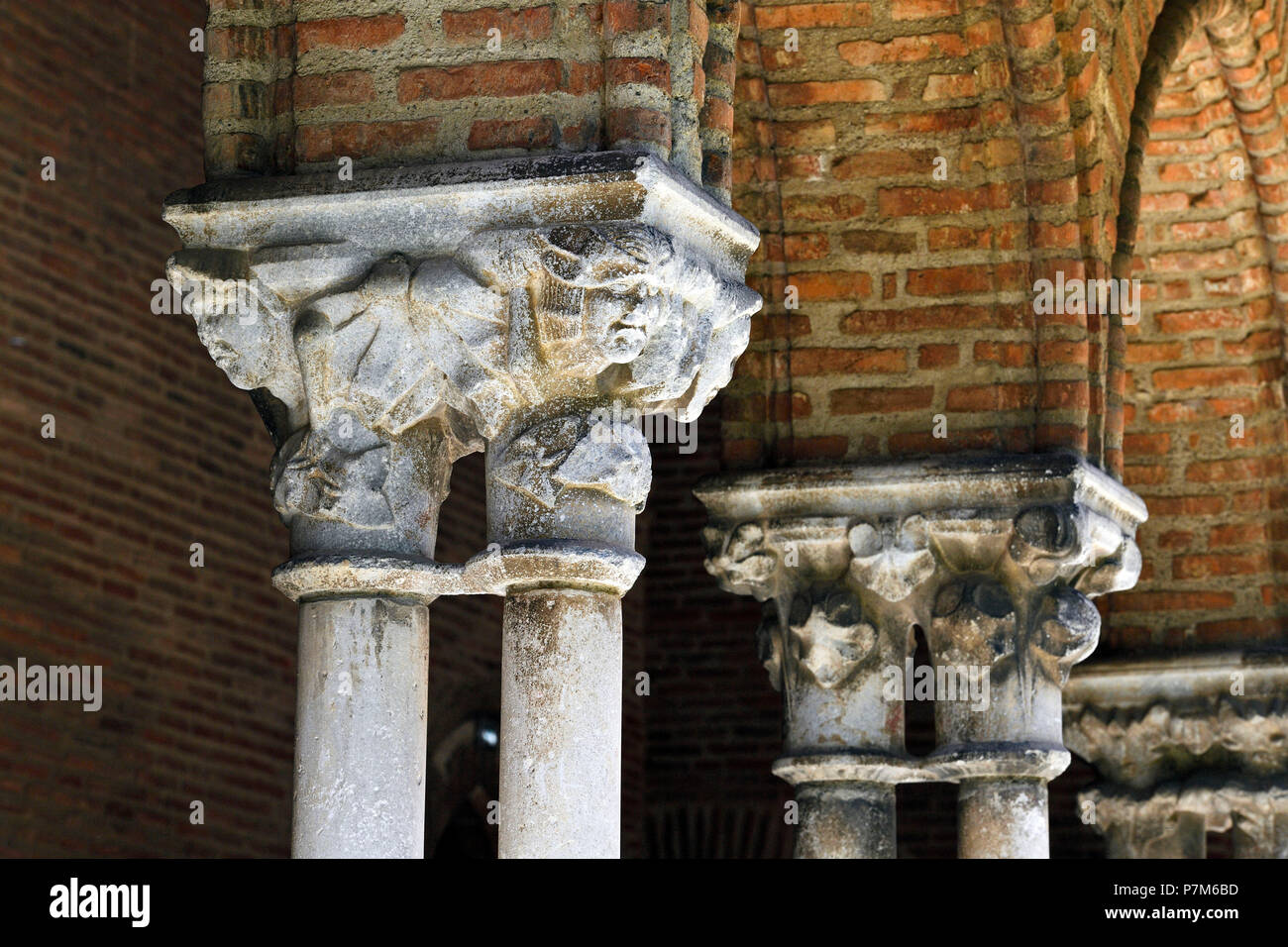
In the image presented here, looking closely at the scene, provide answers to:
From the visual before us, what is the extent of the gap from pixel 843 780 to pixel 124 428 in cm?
256

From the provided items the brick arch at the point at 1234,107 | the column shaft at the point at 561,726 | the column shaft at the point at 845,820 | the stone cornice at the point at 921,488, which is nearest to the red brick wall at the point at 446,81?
the column shaft at the point at 561,726

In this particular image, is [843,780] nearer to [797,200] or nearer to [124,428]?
[797,200]

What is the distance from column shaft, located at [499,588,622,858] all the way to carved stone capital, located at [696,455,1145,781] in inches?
74.7

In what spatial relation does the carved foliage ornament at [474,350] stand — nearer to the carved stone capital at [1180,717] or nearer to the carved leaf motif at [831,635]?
the carved leaf motif at [831,635]

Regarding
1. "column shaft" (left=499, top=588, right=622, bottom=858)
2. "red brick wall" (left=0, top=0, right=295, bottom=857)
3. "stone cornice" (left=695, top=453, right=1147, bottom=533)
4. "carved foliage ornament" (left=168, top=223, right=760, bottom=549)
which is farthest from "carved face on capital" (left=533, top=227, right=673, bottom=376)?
"red brick wall" (left=0, top=0, right=295, bottom=857)

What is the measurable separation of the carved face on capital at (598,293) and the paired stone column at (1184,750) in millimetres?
3374

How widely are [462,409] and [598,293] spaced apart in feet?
1.06

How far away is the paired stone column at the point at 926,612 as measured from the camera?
506cm

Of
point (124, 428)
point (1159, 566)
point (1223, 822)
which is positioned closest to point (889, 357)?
point (1159, 566)

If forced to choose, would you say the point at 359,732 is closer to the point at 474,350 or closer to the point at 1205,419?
the point at 474,350

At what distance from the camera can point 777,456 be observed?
17.9ft

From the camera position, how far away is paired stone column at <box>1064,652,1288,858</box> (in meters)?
6.14

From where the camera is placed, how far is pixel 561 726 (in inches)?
131
